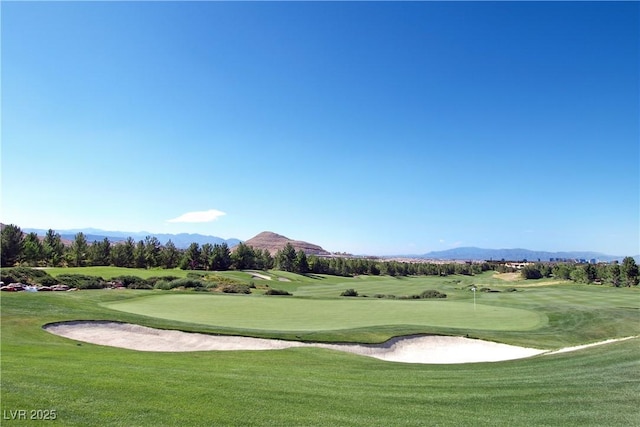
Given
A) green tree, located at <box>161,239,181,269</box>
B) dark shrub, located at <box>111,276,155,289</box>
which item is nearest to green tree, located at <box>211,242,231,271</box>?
green tree, located at <box>161,239,181,269</box>

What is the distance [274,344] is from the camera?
1620 cm

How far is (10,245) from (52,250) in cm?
1002

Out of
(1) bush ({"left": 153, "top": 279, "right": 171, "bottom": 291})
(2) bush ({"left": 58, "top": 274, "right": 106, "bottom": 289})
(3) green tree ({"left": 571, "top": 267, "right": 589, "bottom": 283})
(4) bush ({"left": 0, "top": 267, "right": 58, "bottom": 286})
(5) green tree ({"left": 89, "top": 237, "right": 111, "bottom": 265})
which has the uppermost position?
(5) green tree ({"left": 89, "top": 237, "right": 111, "bottom": 265})

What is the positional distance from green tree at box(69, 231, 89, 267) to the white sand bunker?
63.6 meters

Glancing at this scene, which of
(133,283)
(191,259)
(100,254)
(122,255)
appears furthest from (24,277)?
(191,259)

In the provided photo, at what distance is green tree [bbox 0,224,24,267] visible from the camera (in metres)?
58.0

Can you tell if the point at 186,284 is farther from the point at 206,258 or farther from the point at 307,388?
the point at 206,258

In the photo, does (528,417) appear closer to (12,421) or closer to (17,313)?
(12,421)

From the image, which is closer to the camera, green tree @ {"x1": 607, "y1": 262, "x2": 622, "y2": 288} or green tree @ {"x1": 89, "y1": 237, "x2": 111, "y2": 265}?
green tree @ {"x1": 89, "y1": 237, "x2": 111, "y2": 265}

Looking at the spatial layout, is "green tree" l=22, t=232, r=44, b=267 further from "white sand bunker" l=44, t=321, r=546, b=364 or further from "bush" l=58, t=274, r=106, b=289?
"white sand bunker" l=44, t=321, r=546, b=364

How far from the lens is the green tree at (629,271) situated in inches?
2758

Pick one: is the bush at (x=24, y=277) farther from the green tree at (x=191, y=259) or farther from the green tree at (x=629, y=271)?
the green tree at (x=629, y=271)

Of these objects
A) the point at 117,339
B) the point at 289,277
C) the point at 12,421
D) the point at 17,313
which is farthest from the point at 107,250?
the point at 12,421

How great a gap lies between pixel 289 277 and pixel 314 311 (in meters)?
49.7
